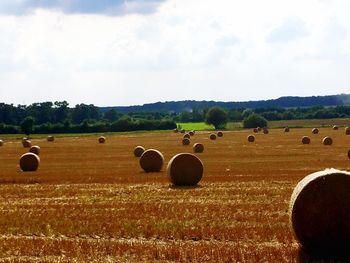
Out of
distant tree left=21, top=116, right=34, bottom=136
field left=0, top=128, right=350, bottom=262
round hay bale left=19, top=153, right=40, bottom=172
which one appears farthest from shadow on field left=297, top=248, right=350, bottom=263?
distant tree left=21, top=116, right=34, bottom=136

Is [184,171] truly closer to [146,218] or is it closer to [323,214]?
[146,218]

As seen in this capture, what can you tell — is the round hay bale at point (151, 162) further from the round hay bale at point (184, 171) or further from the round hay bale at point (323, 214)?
the round hay bale at point (323, 214)

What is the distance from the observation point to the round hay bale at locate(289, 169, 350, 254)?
511 inches

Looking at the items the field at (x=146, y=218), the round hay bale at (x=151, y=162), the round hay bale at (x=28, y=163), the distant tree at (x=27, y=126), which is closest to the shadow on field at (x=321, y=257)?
the field at (x=146, y=218)

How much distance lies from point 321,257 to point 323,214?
33.3 inches

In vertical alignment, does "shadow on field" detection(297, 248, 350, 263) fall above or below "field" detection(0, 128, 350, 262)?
below

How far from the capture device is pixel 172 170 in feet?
86.5

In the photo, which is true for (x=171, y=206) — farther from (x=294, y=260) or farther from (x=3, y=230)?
(x=294, y=260)

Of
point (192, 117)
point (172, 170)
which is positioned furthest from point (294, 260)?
point (192, 117)

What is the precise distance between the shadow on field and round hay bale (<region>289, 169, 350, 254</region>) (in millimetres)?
105

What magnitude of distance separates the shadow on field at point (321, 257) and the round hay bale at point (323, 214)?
0.34 ft

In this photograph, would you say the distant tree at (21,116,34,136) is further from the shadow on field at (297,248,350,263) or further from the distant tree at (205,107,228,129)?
the shadow on field at (297,248,350,263)

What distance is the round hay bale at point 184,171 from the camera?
26.4 metres

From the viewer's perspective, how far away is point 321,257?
1293cm
